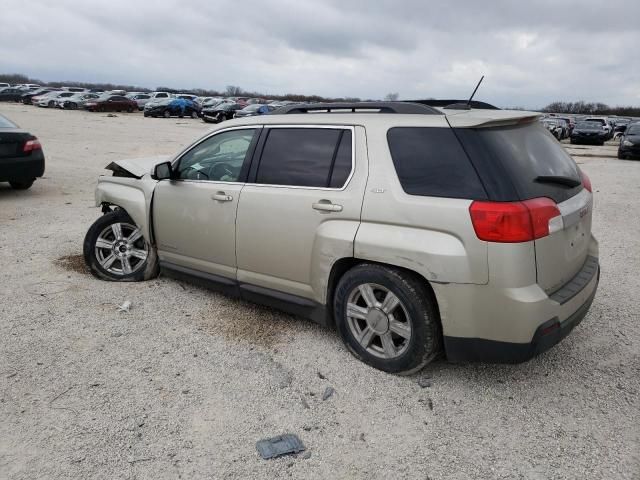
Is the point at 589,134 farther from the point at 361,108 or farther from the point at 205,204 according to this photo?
the point at 205,204

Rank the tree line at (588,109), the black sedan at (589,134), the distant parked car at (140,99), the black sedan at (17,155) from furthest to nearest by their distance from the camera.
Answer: the tree line at (588,109), the distant parked car at (140,99), the black sedan at (589,134), the black sedan at (17,155)

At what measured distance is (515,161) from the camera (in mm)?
3135

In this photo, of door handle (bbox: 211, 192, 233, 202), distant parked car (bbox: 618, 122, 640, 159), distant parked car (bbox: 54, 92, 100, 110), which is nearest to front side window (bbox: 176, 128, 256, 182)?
door handle (bbox: 211, 192, 233, 202)

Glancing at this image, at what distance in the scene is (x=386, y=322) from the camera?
3.45 m

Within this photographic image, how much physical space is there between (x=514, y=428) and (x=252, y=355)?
5.92 ft

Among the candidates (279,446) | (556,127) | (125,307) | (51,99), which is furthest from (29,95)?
(279,446)

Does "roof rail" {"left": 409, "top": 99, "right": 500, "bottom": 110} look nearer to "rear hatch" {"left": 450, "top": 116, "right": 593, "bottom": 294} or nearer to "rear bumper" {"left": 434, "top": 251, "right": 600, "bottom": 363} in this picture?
"rear hatch" {"left": 450, "top": 116, "right": 593, "bottom": 294}

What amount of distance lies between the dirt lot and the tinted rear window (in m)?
1.29

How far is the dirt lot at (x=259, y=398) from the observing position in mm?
2701

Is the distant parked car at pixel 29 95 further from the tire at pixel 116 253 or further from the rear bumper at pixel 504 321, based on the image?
the rear bumper at pixel 504 321

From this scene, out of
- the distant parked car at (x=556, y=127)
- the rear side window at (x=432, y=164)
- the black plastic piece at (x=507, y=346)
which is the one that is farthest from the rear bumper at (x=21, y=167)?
the distant parked car at (x=556, y=127)

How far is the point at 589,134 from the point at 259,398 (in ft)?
100

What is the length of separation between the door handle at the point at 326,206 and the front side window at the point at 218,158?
930 mm

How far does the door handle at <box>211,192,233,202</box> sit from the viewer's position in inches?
166
